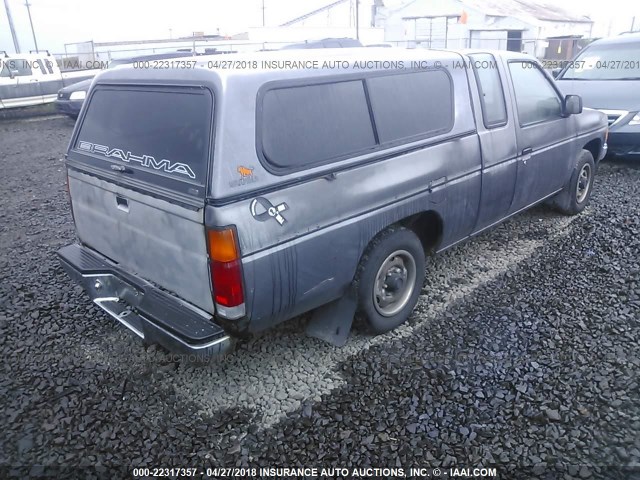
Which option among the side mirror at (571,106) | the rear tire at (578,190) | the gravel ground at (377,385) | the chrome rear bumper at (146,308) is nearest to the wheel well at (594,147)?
the rear tire at (578,190)

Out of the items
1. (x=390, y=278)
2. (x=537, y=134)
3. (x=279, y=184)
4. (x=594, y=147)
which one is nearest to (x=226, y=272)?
(x=279, y=184)

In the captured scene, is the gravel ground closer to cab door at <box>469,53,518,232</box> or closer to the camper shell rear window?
cab door at <box>469,53,518,232</box>

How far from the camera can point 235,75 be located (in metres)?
2.52

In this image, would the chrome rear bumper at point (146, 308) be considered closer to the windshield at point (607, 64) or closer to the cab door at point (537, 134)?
the cab door at point (537, 134)

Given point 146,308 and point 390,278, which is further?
point 390,278

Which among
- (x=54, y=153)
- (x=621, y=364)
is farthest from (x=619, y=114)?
(x=54, y=153)

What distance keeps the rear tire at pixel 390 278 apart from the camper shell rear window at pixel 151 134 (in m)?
1.31

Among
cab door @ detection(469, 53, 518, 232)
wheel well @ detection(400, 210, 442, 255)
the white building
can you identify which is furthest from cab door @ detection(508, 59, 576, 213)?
the white building

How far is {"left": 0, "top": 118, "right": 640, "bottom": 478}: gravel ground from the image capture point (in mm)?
2578

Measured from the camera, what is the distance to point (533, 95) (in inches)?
176

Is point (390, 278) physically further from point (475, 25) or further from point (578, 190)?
point (475, 25)

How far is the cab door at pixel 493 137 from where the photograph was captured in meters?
3.89

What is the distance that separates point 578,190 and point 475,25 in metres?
32.5

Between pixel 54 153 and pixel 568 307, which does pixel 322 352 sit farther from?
pixel 54 153
